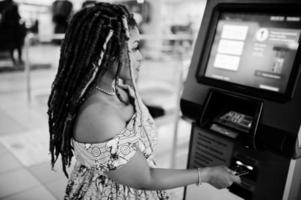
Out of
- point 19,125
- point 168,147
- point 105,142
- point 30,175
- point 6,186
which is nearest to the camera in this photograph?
point 105,142

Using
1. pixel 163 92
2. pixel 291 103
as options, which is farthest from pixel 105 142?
pixel 163 92

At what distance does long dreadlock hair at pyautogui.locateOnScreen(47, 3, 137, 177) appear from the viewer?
1051mm

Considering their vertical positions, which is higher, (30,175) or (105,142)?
(105,142)

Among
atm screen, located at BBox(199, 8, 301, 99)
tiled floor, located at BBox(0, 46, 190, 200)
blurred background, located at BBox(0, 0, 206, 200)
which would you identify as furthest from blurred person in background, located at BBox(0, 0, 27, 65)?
atm screen, located at BBox(199, 8, 301, 99)

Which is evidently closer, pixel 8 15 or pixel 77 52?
pixel 77 52

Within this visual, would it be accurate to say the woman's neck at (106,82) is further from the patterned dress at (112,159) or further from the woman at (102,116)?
the patterned dress at (112,159)

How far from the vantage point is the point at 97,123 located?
40.7 inches

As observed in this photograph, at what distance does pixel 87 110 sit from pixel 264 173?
72 cm

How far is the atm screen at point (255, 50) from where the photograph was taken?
1.16m

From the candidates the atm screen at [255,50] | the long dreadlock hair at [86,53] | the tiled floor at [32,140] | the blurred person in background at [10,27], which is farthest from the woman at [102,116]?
the blurred person in background at [10,27]

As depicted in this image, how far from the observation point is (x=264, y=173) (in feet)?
4.03

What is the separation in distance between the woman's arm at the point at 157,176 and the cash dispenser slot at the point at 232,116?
0.17m

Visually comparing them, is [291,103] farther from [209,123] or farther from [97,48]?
[97,48]

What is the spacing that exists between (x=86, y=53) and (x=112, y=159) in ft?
1.21
